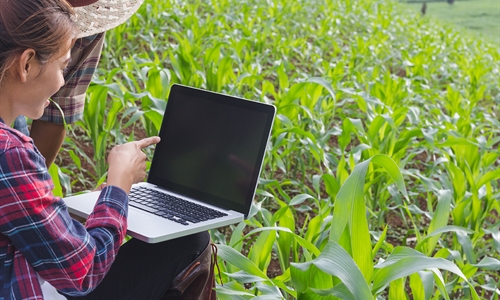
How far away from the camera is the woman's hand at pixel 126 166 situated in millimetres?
1178

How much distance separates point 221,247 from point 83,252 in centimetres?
55

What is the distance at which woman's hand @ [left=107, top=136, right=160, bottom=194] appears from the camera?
1.18 meters

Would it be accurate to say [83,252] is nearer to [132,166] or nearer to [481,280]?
[132,166]

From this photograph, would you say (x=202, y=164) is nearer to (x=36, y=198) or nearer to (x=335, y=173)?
(x=36, y=198)

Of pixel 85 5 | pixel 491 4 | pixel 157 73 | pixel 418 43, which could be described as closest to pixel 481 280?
pixel 157 73

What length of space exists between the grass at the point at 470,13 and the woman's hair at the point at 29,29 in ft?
45.8

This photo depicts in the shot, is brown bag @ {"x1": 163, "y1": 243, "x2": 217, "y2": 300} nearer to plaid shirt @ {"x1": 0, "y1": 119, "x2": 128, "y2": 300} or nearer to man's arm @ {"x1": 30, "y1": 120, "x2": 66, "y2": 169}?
plaid shirt @ {"x1": 0, "y1": 119, "x2": 128, "y2": 300}

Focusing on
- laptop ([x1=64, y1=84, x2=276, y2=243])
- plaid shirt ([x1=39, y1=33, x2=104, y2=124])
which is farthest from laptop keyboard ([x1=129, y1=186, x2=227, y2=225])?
plaid shirt ([x1=39, y1=33, x2=104, y2=124])

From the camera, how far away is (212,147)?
1465 mm

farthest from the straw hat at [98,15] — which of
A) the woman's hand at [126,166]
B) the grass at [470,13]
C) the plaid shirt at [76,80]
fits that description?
the grass at [470,13]

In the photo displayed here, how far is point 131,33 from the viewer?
4.40m

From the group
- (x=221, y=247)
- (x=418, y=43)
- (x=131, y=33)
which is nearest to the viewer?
(x=221, y=247)

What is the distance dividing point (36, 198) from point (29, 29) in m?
0.25

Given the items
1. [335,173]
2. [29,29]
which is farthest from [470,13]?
[29,29]
